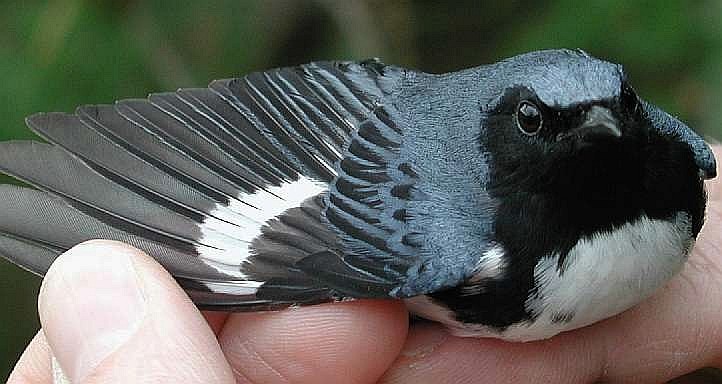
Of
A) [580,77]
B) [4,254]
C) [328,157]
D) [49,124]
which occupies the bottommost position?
[4,254]

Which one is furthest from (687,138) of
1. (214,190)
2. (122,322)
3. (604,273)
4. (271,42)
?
(271,42)

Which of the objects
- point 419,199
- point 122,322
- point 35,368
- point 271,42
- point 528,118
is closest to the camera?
point 122,322

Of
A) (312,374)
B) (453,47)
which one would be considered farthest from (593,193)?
(453,47)

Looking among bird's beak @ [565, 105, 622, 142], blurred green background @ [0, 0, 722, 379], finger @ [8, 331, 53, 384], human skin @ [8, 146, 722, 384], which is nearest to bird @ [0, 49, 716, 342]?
bird's beak @ [565, 105, 622, 142]

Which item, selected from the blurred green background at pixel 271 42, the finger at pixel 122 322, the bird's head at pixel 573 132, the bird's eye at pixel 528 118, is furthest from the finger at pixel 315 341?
the blurred green background at pixel 271 42

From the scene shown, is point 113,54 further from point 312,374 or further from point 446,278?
point 446,278

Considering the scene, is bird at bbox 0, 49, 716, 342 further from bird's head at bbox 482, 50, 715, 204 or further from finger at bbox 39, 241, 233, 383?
finger at bbox 39, 241, 233, 383

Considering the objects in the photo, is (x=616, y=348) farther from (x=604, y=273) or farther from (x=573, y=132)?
(x=573, y=132)
